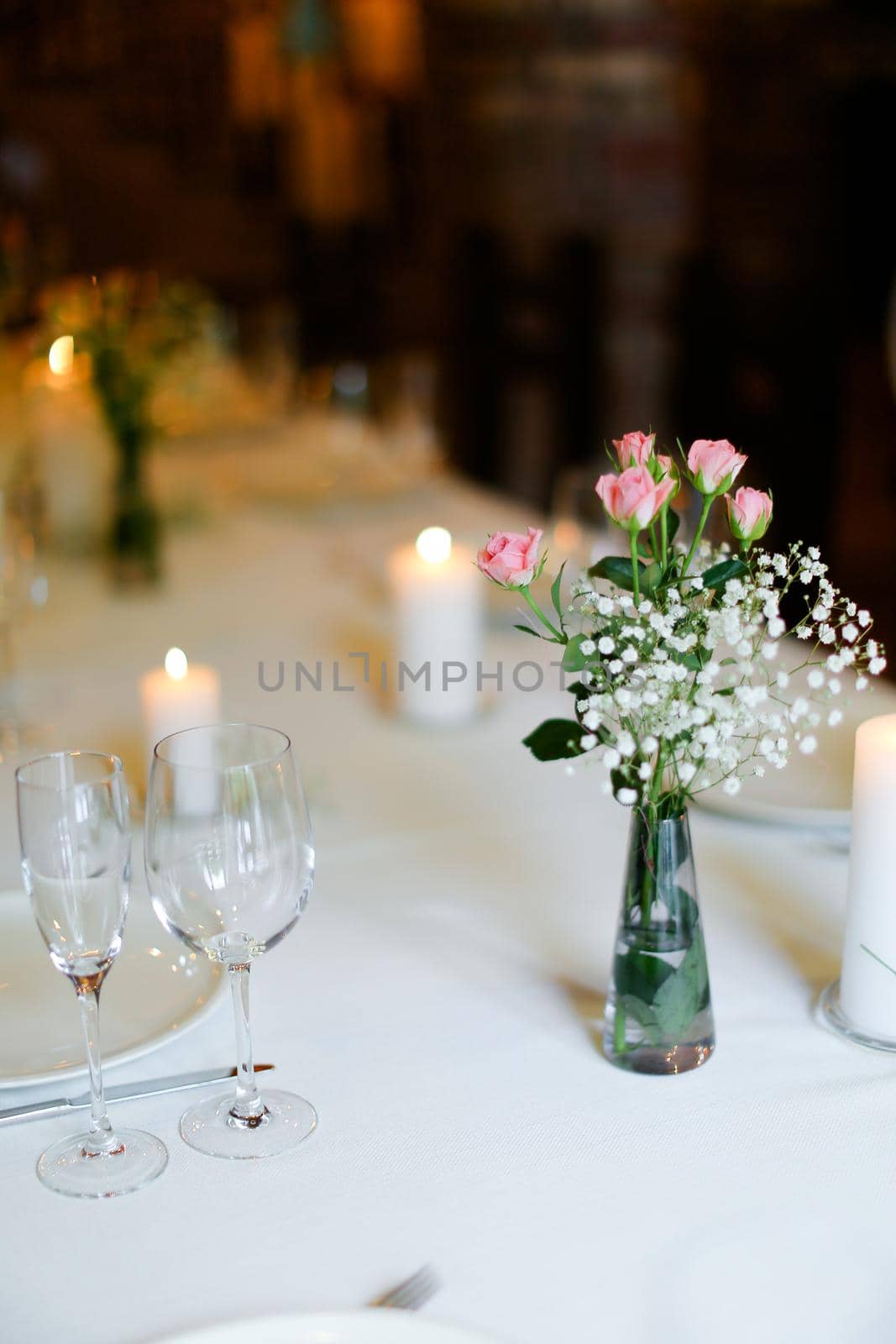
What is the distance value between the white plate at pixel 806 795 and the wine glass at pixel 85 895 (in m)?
0.52

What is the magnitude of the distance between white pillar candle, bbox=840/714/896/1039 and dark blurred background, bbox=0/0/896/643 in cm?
240

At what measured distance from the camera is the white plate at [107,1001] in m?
0.81

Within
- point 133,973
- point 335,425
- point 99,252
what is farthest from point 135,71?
point 133,973

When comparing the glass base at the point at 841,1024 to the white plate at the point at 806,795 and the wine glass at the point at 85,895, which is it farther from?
the wine glass at the point at 85,895

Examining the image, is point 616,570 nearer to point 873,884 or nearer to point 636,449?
point 636,449

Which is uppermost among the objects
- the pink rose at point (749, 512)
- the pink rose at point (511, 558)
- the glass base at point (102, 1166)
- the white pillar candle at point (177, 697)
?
the pink rose at point (749, 512)

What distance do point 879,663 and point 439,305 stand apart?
15.0 ft

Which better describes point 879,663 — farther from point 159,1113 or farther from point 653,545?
point 159,1113

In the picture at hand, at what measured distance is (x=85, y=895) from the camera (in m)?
0.71

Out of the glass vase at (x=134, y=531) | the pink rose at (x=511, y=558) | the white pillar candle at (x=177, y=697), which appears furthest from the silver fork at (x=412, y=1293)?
the glass vase at (x=134, y=531)

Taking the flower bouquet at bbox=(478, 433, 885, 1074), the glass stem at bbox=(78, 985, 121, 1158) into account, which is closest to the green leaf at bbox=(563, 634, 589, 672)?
the flower bouquet at bbox=(478, 433, 885, 1074)

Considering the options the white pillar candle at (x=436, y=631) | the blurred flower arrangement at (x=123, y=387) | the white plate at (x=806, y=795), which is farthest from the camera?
the blurred flower arrangement at (x=123, y=387)

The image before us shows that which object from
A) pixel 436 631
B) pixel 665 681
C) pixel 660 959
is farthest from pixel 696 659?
pixel 436 631

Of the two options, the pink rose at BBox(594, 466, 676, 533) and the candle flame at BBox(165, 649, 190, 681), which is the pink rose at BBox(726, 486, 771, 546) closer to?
the pink rose at BBox(594, 466, 676, 533)
